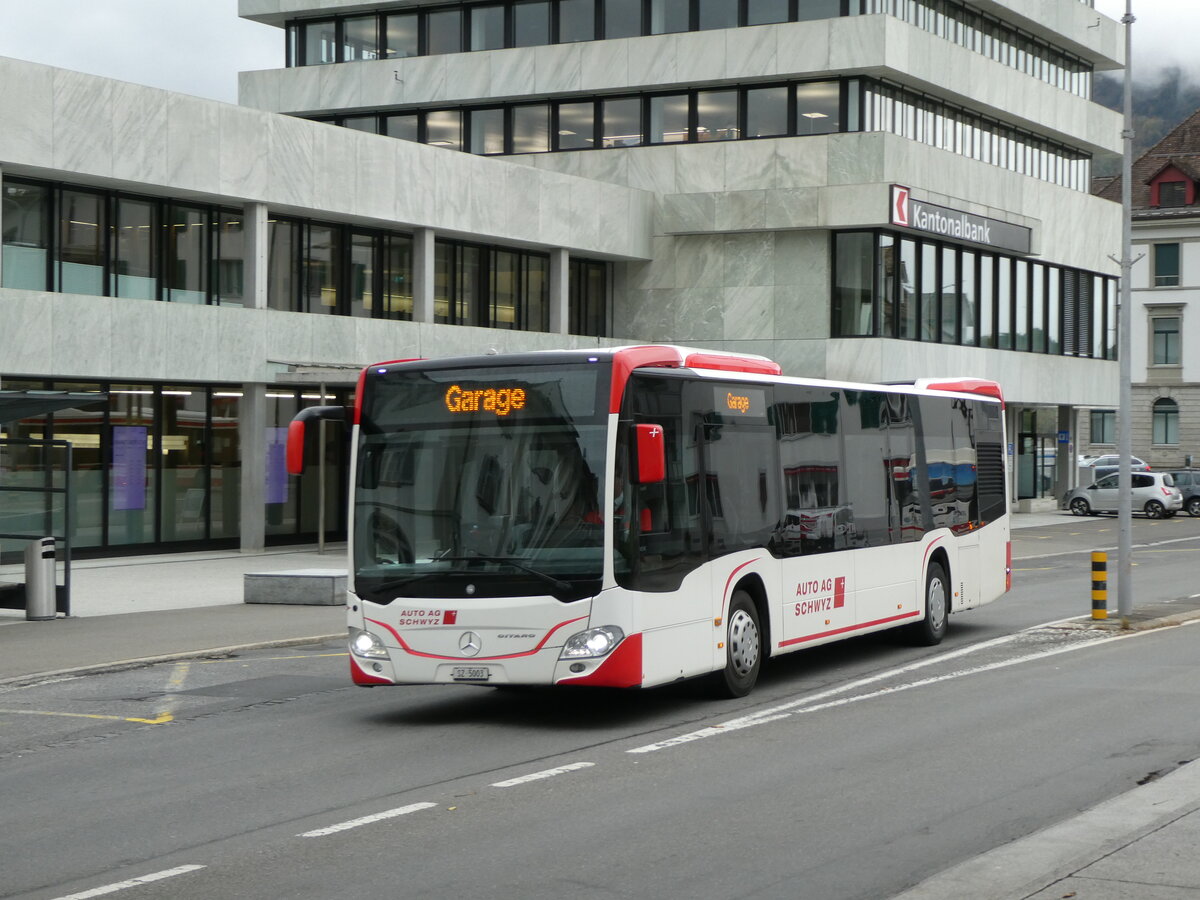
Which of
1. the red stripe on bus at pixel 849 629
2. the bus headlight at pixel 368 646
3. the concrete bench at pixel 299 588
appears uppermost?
the bus headlight at pixel 368 646

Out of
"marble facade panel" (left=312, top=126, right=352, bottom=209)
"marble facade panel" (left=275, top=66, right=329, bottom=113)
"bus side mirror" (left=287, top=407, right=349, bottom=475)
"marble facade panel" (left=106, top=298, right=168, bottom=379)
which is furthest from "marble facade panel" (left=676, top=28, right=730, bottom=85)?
"bus side mirror" (left=287, top=407, right=349, bottom=475)

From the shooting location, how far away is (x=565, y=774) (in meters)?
10.3

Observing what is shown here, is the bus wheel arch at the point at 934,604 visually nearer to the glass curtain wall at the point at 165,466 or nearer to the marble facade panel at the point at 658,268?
the glass curtain wall at the point at 165,466

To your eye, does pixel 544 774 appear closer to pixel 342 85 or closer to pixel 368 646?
pixel 368 646

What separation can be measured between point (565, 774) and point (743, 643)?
12.0ft

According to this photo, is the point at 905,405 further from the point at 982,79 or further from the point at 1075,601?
the point at 982,79

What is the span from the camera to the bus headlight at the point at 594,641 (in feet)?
38.8

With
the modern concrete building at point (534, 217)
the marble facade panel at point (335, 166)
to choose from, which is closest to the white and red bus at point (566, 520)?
the modern concrete building at point (534, 217)

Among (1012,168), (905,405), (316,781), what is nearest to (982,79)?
(1012,168)

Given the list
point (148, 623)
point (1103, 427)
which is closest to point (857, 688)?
point (148, 623)

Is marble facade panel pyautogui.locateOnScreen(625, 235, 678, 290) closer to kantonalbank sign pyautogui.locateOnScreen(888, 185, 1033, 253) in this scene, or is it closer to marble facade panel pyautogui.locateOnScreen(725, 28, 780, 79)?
marble facade panel pyautogui.locateOnScreen(725, 28, 780, 79)

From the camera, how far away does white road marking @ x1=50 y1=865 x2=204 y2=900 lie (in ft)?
24.0

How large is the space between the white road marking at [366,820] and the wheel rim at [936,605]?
937 cm

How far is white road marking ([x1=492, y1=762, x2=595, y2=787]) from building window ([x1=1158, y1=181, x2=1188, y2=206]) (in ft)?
267
